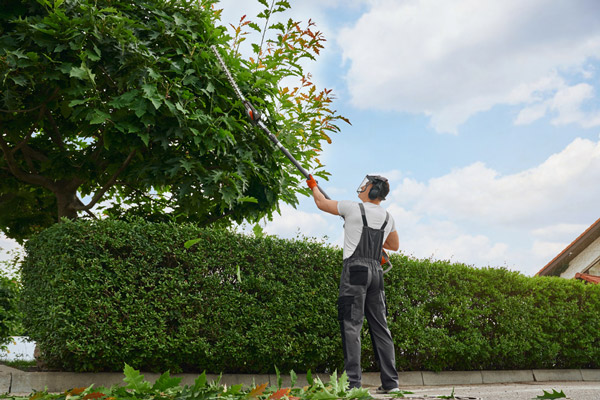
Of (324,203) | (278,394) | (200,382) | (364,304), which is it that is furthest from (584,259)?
(200,382)

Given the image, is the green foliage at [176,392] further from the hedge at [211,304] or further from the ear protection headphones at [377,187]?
the ear protection headphones at [377,187]

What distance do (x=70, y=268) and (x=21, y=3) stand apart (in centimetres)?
350

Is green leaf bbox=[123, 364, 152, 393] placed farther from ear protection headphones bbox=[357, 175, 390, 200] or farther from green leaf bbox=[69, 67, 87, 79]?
green leaf bbox=[69, 67, 87, 79]

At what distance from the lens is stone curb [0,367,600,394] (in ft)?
20.9

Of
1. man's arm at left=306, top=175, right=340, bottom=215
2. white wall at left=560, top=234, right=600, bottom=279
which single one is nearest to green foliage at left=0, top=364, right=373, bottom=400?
man's arm at left=306, top=175, right=340, bottom=215

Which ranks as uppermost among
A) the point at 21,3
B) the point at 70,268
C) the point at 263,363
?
the point at 21,3

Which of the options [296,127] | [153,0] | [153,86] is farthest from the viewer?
[296,127]

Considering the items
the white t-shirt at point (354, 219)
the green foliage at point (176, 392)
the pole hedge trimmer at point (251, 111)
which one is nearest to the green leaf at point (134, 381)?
the green foliage at point (176, 392)

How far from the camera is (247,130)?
24.5ft

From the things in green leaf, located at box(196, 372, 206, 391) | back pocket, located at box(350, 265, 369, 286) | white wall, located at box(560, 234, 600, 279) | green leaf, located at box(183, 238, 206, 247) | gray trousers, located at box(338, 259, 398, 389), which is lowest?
green leaf, located at box(196, 372, 206, 391)

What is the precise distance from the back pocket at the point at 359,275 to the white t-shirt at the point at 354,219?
0.60 ft

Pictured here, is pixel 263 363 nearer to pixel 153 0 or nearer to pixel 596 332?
pixel 153 0

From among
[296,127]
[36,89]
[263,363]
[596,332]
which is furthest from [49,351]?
[596,332]

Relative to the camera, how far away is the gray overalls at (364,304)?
19.0 feet
